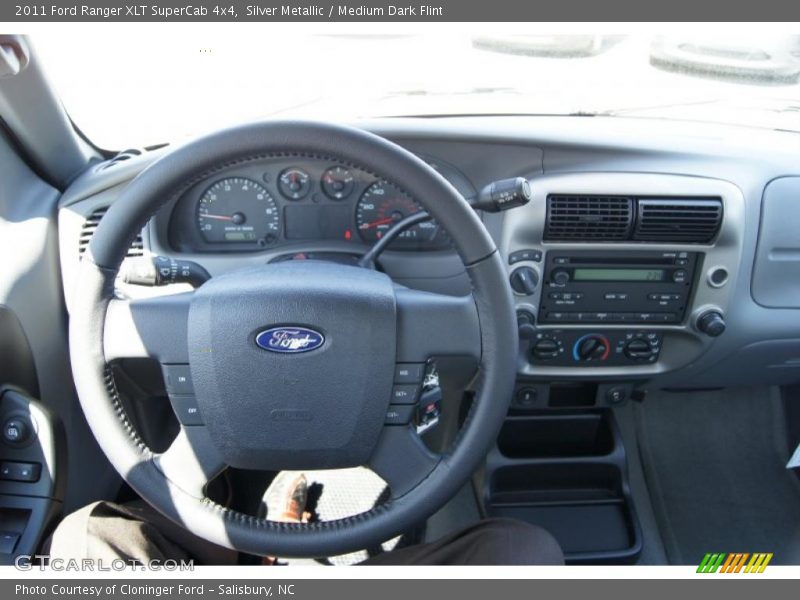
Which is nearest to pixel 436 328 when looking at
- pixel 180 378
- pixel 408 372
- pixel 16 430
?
pixel 408 372

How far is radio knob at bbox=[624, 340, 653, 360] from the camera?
1932 millimetres

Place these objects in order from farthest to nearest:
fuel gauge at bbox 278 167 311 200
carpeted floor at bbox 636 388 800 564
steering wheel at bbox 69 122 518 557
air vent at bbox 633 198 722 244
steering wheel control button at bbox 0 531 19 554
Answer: carpeted floor at bbox 636 388 800 564, fuel gauge at bbox 278 167 311 200, air vent at bbox 633 198 722 244, steering wheel control button at bbox 0 531 19 554, steering wheel at bbox 69 122 518 557

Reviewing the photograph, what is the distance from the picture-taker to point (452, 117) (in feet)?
6.35

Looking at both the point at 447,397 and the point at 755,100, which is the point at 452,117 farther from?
the point at 755,100

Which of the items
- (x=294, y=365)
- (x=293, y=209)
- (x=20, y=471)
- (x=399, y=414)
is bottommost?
(x=20, y=471)

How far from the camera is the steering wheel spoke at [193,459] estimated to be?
4.05 ft

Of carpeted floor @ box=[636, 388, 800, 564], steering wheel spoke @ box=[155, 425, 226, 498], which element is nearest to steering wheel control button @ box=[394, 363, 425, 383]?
steering wheel spoke @ box=[155, 425, 226, 498]

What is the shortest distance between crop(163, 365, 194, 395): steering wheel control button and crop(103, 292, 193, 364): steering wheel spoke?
0.01 m

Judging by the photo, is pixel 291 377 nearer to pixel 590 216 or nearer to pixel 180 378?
pixel 180 378

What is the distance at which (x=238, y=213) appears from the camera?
6.28 feet

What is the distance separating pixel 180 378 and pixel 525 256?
1.01m

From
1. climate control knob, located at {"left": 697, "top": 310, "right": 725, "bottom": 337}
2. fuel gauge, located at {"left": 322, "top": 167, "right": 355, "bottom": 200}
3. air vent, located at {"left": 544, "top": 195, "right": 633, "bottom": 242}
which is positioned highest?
fuel gauge, located at {"left": 322, "top": 167, "right": 355, "bottom": 200}

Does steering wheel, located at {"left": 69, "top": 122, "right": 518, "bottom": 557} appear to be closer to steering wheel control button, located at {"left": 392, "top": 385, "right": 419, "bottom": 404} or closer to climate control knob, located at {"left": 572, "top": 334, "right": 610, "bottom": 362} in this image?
steering wheel control button, located at {"left": 392, "top": 385, "right": 419, "bottom": 404}

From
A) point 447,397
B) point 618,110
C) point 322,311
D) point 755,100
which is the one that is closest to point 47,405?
point 322,311
